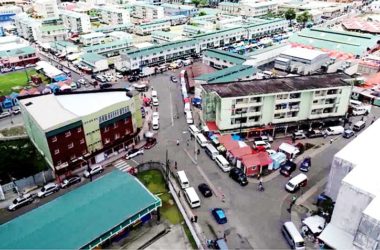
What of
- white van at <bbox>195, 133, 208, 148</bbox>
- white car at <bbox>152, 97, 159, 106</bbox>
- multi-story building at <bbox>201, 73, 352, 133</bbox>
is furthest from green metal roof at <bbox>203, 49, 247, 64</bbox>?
white van at <bbox>195, 133, 208, 148</bbox>

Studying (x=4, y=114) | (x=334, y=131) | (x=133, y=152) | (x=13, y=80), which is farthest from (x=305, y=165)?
(x=13, y=80)

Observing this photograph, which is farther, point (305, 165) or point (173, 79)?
point (173, 79)

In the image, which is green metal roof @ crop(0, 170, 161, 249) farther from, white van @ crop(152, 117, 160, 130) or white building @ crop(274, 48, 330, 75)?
white building @ crop(274, 48, 330, 75)

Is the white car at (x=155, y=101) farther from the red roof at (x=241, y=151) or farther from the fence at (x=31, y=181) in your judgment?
the fence at (x=31, y=181)

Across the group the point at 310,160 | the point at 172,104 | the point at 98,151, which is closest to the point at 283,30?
the point at 172,104

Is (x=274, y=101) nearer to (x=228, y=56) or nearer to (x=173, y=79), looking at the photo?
(x=228, y=56)
